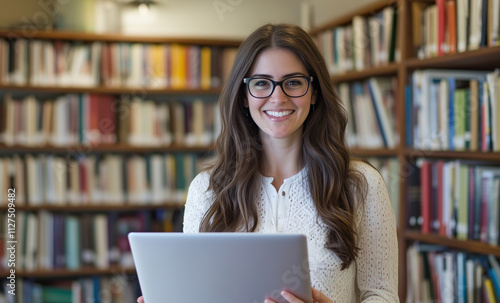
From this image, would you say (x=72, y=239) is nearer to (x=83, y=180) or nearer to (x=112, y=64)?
(x=83, y=180)

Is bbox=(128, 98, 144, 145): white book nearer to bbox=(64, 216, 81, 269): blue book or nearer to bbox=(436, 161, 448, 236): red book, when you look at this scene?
bbox=(64, 216, 81, 269): blue book

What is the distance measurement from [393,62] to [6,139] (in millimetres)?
2153

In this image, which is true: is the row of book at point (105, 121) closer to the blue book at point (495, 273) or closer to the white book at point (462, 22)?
the white book at point (462, 22)

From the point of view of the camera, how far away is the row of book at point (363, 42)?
2457 mm

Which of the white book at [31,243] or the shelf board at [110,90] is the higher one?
the shelf board at [110,90]

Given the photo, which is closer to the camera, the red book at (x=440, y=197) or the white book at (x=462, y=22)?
the white book at (x=462, y=22)

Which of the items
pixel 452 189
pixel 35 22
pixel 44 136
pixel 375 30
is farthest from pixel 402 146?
pixel 35 22

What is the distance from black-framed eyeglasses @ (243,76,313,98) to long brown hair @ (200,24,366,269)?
4 cm

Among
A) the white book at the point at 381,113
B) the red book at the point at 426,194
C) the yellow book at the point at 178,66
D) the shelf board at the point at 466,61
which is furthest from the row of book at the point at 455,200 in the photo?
the yellow book at the point at 178,66

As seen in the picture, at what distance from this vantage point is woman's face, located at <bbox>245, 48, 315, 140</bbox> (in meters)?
1.33

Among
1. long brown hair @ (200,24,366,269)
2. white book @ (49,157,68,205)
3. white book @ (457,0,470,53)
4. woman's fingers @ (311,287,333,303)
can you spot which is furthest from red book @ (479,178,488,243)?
white book @ (49,157,68,205)

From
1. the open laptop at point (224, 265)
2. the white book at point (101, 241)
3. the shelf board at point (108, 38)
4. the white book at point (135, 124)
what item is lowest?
the white book at point (101, 241)

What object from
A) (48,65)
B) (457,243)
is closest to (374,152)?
(457,243)

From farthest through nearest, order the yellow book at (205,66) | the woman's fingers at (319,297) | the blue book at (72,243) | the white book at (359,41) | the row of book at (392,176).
Result: 1. the yellow book at (205,66)
2. the blue book at (72,243)
3. the white book at (359,41)
4. the row of book at (392,176)
5. the woman's fingers at (319,297)
